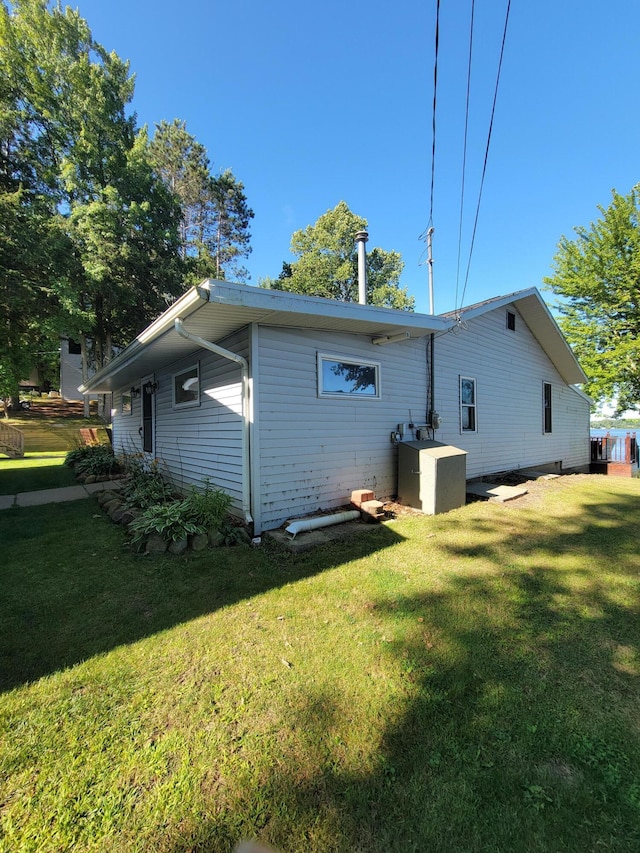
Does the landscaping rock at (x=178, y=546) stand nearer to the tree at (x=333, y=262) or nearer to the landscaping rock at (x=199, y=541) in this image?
the landscaping rock at (x=199, y=541)

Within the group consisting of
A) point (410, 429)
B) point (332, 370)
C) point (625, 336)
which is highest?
point (625, 336)

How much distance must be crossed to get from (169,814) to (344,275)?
24.6 metres

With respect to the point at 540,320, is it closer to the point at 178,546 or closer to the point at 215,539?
the point at 215,539

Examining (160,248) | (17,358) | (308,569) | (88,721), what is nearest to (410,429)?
(308,569)

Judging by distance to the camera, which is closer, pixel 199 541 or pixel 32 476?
pixel 199 541

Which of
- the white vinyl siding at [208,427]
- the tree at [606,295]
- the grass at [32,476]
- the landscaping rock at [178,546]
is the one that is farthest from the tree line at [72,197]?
the tree at [606,295]

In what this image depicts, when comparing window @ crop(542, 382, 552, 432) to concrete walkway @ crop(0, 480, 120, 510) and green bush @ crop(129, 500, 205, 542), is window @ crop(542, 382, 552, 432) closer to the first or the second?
green bush @ crop(129, 500, 205, 542)

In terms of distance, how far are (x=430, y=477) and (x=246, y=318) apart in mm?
3555

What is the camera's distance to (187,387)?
650cm

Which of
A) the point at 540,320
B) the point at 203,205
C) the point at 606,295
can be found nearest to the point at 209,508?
the point at 540,320

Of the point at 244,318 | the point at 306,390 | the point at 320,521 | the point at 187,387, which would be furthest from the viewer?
the point at 187,387

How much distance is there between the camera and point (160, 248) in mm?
18641

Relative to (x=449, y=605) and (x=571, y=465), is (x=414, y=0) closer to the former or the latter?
(x=449, y=605)

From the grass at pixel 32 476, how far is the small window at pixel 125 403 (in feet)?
6.91
